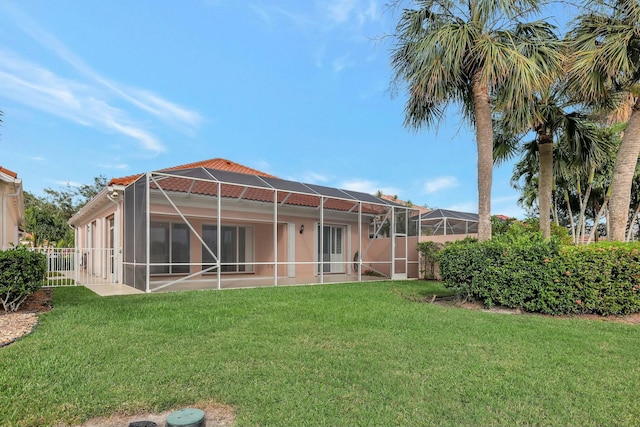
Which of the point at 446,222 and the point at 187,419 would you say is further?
the point at 446,222

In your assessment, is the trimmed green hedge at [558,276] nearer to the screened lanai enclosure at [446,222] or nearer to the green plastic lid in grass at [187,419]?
the green plastic lid in grass at [187,419]

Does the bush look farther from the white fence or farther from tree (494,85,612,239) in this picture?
tree (494,85,612,239)

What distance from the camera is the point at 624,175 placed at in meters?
8.36

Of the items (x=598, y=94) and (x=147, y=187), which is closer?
(x=598, y=94)

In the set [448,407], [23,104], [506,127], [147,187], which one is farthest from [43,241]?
[448,407]

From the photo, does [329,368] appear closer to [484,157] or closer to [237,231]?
[484,157]

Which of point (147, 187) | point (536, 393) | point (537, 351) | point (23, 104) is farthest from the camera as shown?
point (23, 104)

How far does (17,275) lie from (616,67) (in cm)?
1244

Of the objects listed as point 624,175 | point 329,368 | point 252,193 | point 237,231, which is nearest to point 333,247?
point 237,231

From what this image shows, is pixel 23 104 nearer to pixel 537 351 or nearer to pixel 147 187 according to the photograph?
pixel 147 187

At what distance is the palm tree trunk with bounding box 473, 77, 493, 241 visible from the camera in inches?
350

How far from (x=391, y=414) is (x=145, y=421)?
1.76 metres

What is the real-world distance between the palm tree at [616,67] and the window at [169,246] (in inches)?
503

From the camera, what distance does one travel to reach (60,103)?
16.9 m
